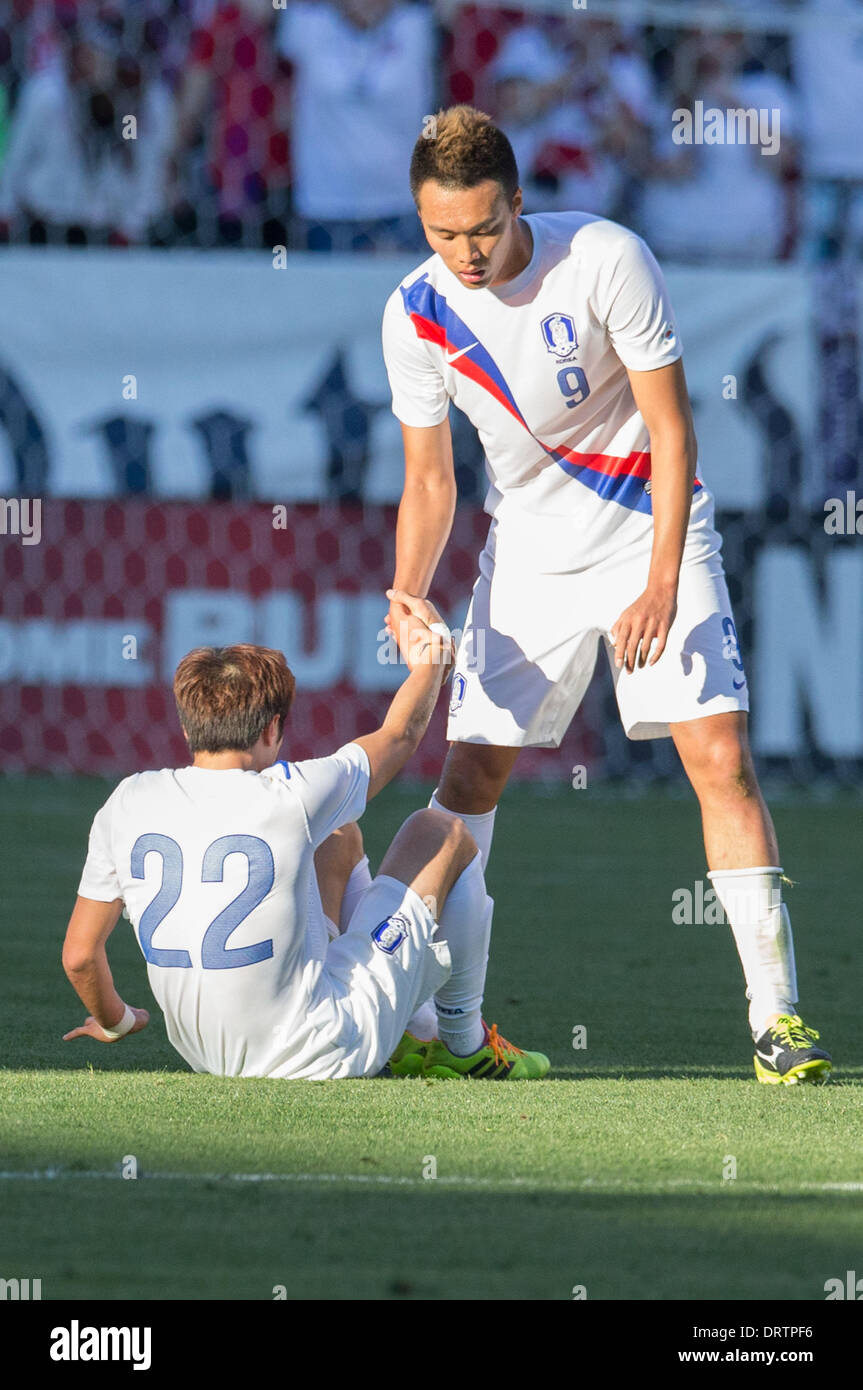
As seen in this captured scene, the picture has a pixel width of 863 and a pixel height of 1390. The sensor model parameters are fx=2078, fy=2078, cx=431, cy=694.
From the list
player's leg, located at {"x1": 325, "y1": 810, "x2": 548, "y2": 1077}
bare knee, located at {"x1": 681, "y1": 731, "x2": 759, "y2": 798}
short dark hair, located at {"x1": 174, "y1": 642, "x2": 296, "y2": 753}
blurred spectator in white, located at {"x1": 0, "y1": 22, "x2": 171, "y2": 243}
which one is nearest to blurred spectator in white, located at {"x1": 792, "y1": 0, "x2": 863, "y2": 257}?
blurred spectator in white, located at {"x1": 0, "y1": 22, "x2": 171, "y2": 243}

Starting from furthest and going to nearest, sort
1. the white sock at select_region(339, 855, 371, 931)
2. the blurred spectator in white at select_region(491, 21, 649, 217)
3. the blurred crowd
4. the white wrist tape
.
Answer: the blurred spectator in white at select_region(491, 21, 649, 217)
the blurred crowd
the white sock at select_region(339, 855, 371, 931)
the white wrist tape

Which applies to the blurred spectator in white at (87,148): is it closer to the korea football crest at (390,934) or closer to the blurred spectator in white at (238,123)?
the blurred spectator in white at (238,123)

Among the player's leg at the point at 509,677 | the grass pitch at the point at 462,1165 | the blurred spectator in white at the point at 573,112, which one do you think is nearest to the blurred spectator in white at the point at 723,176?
the blurred spectator in white at the point at 573,112

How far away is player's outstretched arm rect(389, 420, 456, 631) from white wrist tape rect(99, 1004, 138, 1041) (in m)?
1.18

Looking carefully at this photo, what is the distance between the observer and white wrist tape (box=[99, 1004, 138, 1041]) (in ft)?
12.5

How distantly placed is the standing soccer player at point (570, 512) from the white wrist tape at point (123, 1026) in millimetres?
929

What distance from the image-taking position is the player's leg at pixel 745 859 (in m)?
4.17

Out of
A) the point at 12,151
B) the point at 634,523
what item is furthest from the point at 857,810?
the point at 634,523

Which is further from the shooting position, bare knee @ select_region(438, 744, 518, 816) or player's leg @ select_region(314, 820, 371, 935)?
bare knee @ select_region(438, 744, 518, 816)

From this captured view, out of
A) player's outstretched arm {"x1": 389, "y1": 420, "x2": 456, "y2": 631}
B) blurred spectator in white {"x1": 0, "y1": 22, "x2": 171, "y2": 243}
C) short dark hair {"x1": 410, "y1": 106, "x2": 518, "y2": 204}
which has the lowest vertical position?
player's outstretched arm {"x1": 389, "y1": 420, "x2": 456, "y2": 631}

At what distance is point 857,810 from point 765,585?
4.20 feet

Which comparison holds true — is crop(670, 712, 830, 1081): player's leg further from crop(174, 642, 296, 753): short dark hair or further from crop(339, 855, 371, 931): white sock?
crop(174, 642, 296, 753): short dark hair

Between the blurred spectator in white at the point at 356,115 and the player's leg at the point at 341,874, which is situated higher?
the blurred spectator in white at the point at 356,115
